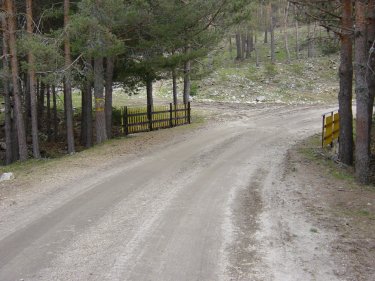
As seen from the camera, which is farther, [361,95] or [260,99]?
[260,99]

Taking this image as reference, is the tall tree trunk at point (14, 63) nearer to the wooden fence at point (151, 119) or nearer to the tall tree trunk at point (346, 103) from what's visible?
the wooden fence at point (151, 119)

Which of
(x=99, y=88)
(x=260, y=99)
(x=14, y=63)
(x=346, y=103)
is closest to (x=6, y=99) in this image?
(x=14, y=63)

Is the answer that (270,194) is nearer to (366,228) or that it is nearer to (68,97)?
(366,228)

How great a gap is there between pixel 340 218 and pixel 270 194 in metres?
1.92

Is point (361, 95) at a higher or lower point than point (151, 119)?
higher

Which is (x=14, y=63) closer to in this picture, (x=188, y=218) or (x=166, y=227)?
(x=188, y=218)

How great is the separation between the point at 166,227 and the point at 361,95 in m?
6.48

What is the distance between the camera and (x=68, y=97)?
58.2 feet

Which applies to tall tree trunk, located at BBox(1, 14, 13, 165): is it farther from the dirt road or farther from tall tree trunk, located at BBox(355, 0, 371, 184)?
tall tree trunk, located at BBox(355, 0, 371, 184)

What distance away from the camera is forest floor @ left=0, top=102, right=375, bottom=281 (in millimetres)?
5688

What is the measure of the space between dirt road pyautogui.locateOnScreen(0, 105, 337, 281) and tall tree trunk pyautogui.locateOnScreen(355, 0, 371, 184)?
213 cm

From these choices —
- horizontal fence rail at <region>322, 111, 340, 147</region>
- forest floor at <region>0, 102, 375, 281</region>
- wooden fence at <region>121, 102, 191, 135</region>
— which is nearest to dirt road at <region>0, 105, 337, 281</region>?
forest floor at <region>0, 102, 375, 281</region>

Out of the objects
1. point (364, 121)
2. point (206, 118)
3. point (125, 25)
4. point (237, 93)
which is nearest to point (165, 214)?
point (364, 121)

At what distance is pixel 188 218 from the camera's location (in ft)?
25.2
